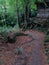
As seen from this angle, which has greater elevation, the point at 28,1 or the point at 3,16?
the point at 28,1

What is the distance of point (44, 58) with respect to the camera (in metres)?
10.6

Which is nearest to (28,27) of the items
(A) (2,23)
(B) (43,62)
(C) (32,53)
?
(A) (2,23)

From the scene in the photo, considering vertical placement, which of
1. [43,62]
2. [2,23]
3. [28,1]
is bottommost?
[2,23]

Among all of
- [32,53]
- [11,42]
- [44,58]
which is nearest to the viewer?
[44,58]

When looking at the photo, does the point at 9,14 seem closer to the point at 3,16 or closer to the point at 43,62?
the point at 3,16

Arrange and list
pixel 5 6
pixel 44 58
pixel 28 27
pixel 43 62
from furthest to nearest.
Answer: pixel 5 6 → pixel 28 27 → pixel 44 58 → pixel 43 62

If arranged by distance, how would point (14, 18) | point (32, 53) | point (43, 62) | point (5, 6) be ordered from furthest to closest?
point (5, 6) < point (14, 18) < point (32, 53) < point (43, 62)

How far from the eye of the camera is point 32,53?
11492mm

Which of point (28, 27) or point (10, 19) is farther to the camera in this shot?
point (10, 19)

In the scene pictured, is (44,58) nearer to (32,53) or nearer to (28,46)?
(32,53)

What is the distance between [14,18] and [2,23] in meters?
1.84

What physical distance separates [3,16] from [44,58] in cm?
1735

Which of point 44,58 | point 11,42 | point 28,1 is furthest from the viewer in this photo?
point 28,1

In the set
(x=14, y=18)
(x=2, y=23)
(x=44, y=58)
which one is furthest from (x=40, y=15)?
(x=44, y=58)
